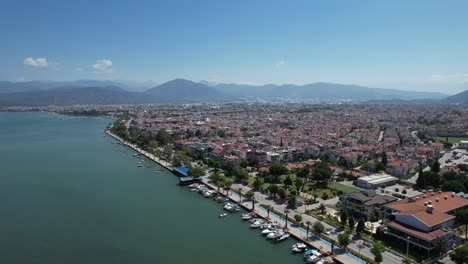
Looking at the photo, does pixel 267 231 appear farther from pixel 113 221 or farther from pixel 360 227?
pixel 113 221

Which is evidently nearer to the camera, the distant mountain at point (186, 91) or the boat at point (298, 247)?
the boat at point (298, 247)

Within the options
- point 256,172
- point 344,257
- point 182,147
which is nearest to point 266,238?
point 344,257

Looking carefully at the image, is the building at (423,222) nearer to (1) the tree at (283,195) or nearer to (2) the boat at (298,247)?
(2) the boat at (298,247)

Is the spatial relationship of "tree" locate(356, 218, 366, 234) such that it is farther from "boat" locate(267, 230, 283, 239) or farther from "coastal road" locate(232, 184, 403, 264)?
"boat" locate(267, 230, 283, 239)

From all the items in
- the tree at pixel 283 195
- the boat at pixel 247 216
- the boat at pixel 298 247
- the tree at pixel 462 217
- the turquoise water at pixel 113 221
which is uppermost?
the tree at pixel 462 217

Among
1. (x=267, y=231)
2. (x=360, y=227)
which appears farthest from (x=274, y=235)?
(x=360, y=227)

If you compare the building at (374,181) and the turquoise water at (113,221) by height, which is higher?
the building at (374,181)

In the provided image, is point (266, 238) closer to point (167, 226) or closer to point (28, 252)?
point (167, 226)

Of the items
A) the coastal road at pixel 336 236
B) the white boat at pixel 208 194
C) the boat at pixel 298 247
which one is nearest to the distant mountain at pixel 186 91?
the white boat at pixel 208 194

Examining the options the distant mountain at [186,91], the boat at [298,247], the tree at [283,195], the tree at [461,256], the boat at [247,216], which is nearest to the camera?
the tree at [461,256]
